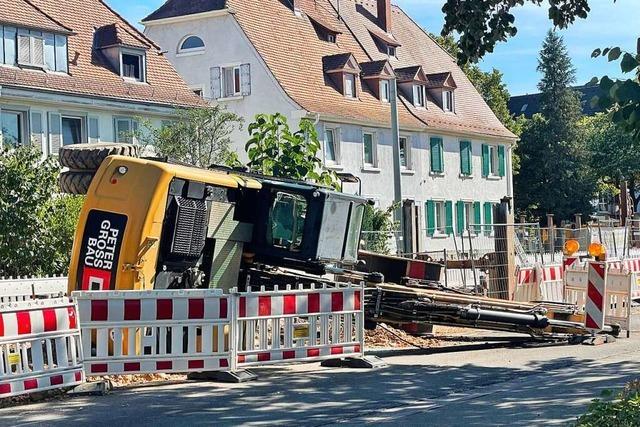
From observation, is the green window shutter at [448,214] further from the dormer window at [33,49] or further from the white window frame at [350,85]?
the dormer window at [33,49]

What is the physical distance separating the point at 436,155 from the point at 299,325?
40361 millimetres

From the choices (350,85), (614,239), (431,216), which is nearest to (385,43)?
(350,85)

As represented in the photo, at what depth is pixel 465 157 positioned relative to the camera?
55812 millimetres

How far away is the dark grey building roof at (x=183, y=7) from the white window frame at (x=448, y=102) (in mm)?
14902

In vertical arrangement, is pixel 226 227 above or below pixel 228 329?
above

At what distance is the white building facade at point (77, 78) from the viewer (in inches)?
1309

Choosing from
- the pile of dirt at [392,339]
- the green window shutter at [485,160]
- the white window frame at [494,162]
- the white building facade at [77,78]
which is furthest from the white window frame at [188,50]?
the pile of dirt at [392,339]

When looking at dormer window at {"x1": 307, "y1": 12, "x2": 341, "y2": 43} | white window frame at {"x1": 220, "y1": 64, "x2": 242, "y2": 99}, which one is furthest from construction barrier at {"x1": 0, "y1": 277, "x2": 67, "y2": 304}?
dormer window at {"x1": 307, "y1": 12, "x2": 341, "y2": 43}

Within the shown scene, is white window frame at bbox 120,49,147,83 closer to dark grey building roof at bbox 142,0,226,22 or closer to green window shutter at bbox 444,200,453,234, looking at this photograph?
dark grey building roof at bbox 142,0,226,22

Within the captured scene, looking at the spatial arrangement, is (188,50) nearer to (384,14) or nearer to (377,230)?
(384,14)

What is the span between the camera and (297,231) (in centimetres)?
1477

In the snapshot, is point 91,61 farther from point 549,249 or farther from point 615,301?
point 615,301

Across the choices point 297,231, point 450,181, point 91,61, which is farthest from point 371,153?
point 297,231

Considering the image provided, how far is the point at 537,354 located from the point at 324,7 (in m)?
40.4
